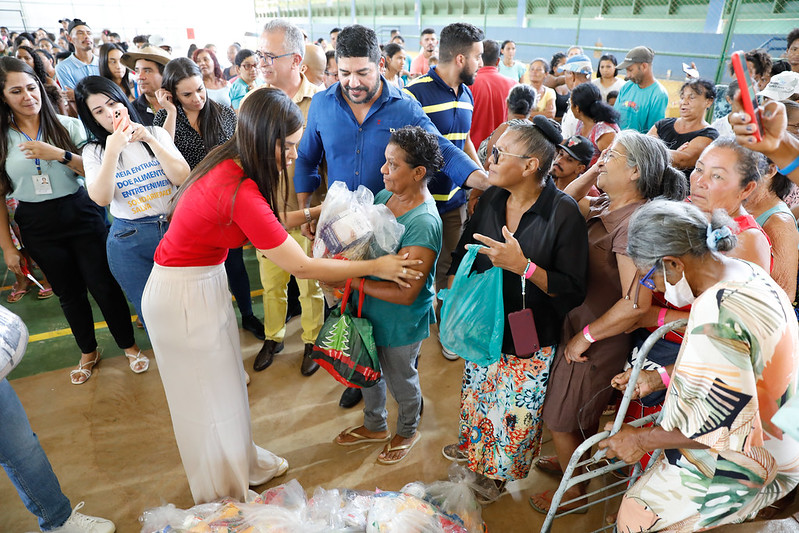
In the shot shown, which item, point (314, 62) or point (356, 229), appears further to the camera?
point (314, 62)

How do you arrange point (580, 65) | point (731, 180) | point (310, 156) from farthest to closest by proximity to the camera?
1. point (580, 65)
2. point (310, 156)
3. point (731, 180)

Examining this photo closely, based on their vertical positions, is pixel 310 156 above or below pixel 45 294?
above

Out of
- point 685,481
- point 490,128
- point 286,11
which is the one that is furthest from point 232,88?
point 286,11

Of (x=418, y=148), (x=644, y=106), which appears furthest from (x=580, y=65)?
(x=418, y=148)

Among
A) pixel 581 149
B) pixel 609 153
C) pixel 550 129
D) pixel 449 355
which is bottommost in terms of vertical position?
pixel 449 355

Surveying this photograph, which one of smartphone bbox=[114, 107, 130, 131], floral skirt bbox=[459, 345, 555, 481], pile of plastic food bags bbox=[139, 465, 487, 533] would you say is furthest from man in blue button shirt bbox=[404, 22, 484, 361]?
smartphone bbox=[114, 107, 130, 131]

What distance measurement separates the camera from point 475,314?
77.4 inches

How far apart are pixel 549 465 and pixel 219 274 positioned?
Answer: 199cm

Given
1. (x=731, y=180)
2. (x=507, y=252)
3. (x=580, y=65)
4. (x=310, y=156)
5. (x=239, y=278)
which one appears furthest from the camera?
(x=580, y=65)

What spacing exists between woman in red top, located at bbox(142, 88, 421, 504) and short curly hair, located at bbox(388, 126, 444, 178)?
45 cm

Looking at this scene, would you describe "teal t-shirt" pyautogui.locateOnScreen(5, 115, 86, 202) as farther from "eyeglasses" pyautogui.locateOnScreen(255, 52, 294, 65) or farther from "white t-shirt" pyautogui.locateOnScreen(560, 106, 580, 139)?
"white t-shirt" pyautogui.locateOnScreen(560, 106, 580, 139)

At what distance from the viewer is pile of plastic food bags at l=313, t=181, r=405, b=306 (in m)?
2.03

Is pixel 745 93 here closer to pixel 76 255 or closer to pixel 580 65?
pixel 76 255

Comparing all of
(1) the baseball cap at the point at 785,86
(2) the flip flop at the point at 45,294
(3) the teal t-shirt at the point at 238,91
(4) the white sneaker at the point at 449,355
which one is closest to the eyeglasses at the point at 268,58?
(4) the white sneaker at the point at 449,355
